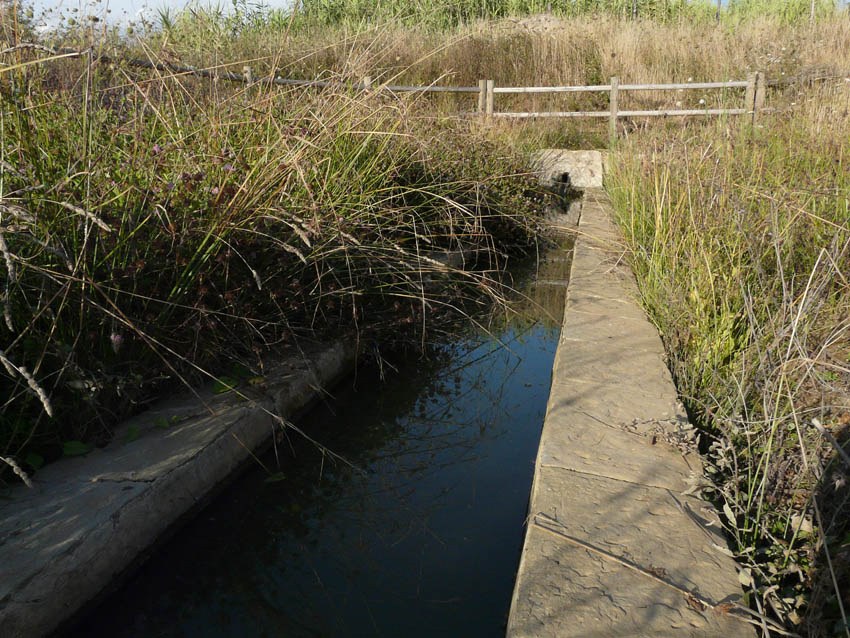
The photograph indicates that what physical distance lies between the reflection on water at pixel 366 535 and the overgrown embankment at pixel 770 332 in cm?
67

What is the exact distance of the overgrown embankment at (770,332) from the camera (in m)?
1.65

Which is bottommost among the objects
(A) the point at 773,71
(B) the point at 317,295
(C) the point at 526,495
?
(C) the point at 526,495

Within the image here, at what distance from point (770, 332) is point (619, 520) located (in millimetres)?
965

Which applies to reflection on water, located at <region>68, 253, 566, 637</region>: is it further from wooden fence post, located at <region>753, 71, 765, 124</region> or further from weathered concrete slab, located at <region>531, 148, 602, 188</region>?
wooden fence post, located at <region>753, 71, 765, 124</region>

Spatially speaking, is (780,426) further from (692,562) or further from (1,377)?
(1,377)

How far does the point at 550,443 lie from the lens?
211cm

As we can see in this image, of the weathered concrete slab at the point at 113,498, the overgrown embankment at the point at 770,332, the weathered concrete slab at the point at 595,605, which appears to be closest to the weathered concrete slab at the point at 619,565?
the weathered concrete slab at the point at 595,605

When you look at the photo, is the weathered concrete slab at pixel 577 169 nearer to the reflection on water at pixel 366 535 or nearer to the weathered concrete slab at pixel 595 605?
the reflection on water at pixel 366 535

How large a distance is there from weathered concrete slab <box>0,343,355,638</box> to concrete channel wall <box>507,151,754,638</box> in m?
1.07

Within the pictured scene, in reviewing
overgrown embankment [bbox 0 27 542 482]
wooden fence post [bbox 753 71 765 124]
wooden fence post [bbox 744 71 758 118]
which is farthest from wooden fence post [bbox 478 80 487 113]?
overgrown embankment [bbox 0 27 542 482]

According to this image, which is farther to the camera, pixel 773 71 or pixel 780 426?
pixel 773 71

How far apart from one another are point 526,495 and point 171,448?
3.88 ft

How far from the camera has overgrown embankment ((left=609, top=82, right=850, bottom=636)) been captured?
1645 mm

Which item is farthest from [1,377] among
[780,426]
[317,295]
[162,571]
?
[780,426]
